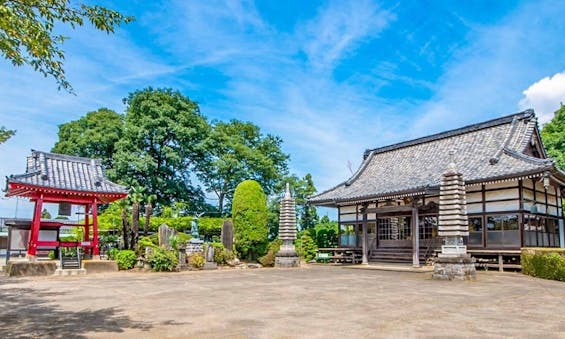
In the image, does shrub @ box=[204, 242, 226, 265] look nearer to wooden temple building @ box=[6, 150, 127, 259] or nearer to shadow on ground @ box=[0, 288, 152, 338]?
wooden temple building @ box=[6, 150, 127, 259]

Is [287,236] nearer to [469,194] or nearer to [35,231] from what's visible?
[469,194]

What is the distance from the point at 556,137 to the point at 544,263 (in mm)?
17921

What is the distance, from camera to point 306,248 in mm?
27000

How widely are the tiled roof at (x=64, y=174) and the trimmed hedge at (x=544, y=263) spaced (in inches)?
668

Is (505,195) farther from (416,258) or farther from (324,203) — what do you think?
(324,203)

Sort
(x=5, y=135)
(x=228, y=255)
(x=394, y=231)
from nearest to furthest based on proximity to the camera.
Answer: (x=5, y=135) < (x=228, y=255) < (x=394, y=231)

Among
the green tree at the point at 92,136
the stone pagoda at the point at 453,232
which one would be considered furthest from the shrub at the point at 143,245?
the green tree at the point at 92,136

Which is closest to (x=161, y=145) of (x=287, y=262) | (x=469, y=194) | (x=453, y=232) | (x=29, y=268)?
(x=287, y=262)

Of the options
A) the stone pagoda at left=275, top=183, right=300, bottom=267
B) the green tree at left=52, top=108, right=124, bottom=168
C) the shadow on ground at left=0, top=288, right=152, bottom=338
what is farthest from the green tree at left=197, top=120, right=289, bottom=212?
the shadow on ground at left=0, top=288, right=152, bottom=338

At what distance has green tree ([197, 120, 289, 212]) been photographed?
33575 millimetres

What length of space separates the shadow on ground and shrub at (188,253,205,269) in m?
10.8

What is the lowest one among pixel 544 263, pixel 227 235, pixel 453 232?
pixel 544 263

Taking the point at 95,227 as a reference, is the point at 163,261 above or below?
below

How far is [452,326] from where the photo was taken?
673 centimetres
